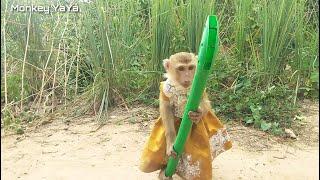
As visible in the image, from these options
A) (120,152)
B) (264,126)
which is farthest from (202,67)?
(264,126)

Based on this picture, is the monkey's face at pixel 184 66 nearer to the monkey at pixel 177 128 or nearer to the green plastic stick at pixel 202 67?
the monkey at pixel 177 128

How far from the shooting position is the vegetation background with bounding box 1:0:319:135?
4.84 meters

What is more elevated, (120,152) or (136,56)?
(136,56)

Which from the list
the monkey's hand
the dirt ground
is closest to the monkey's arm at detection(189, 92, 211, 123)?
the monkey's hand

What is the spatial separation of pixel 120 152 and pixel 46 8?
6.37ft

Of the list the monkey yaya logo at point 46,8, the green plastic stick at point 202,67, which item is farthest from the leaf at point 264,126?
the monkey yaya logo at point 46,8

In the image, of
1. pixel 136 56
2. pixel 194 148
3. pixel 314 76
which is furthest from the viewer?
pixel 136 56

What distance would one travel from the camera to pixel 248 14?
201 inches

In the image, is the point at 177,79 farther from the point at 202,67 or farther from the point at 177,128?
the point at 202,67

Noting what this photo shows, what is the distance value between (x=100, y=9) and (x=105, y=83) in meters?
0.68

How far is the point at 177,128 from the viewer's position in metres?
3.25

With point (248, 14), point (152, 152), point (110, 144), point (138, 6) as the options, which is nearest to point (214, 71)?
point (248, 14)

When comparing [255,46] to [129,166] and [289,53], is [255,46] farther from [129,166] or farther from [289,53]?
[129,166]

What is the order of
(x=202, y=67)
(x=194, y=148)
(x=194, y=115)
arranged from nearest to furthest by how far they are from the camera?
(x=202, y=67)
(x=194, y=115)
(x=194, y=148)
